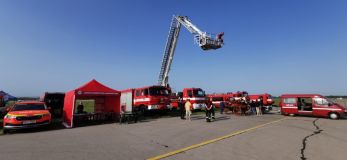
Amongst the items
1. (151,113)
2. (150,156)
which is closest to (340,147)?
(150,156)

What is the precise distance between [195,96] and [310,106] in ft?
33.6

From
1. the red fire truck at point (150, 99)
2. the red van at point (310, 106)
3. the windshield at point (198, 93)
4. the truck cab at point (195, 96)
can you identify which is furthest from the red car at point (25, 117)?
the red van at point (310, 106)

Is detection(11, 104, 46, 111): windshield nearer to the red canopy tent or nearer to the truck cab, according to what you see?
the red canopy tent

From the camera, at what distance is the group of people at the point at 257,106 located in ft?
67.1

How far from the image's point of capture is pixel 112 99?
1719 centimetres

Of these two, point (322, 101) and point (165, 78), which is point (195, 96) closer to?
point (165, 78)

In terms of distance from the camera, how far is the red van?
1590cm

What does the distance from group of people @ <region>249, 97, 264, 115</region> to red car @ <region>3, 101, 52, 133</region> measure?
694 inches

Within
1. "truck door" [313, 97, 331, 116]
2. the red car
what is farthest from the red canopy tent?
"truck door" [313, 97, 331, 116]

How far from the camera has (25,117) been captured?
11.2 metres

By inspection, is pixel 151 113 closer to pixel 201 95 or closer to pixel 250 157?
pixel 201 95

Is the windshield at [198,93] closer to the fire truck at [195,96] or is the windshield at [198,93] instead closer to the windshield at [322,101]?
the fire truck at [195,96]

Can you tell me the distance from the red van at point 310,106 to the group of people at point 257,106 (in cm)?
213

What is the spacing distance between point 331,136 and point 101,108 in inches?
645
